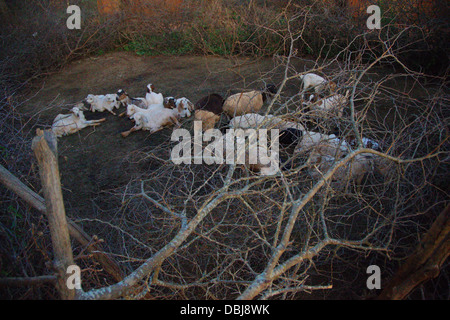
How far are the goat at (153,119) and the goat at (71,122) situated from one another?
0.70 m

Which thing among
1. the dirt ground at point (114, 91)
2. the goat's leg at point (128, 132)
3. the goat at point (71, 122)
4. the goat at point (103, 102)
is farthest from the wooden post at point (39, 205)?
the goat at point (103, 102)

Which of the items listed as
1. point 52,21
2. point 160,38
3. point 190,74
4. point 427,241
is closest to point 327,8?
point 190,74

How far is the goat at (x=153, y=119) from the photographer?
528 cm

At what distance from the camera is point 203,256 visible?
3053 millimetres

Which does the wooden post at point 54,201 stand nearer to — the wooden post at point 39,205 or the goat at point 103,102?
the wooden post at point 39,205

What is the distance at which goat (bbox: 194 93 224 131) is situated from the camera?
16.0 ft

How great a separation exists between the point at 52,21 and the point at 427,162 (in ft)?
23.0

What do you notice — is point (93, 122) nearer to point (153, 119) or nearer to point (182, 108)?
point (153, 119)

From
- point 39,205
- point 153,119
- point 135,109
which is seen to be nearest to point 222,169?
point 39,205

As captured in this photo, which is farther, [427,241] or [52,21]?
[52,21]

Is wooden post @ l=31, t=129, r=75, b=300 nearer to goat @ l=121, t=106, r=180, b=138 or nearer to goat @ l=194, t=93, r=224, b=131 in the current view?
goat @ l=194, t=93, r=224, b=131

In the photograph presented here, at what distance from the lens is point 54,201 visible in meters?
1.92

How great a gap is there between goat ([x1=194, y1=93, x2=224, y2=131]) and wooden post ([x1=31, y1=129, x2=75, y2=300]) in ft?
9.81
